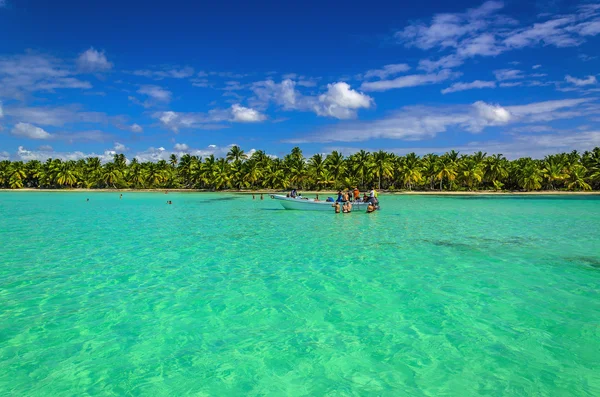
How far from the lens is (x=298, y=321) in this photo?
8.18m

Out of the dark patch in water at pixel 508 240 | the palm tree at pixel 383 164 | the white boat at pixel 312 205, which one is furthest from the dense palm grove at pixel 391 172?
the dark patch in water at pixel 508 240

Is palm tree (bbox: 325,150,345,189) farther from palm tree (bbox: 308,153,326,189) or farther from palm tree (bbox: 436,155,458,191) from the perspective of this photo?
palm tree (bbox: 436,155,458,191)

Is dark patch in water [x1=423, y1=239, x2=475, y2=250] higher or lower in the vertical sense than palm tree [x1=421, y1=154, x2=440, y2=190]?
lower

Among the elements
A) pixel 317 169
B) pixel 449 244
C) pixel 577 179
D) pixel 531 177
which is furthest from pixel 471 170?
pixel 449 244

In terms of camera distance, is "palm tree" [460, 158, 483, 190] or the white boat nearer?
the white boat

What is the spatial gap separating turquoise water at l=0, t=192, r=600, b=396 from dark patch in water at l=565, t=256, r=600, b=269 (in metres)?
0.07

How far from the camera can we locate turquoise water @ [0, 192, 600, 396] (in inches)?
228

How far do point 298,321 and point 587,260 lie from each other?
1239 centimetres

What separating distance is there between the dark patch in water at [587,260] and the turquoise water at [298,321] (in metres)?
0.07

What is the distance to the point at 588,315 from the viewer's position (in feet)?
27.6

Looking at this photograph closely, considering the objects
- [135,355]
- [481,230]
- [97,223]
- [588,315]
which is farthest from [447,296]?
[97,223]

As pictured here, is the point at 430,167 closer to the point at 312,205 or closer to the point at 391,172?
the point at 391,172

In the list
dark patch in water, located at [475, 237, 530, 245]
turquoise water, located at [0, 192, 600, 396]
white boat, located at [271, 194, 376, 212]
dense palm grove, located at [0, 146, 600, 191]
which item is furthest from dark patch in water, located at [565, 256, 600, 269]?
dense palm grove, located at [0, 146, 600, 191]

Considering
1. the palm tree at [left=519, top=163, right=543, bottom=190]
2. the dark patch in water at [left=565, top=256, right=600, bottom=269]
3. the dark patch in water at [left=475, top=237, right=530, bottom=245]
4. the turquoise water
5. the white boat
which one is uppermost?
the palm tree at [left=519, top=163, right=543, bottom=190]
